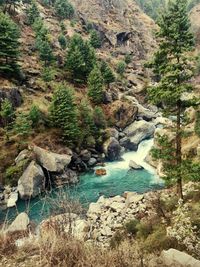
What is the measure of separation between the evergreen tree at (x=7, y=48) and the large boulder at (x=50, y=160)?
19.3 meters

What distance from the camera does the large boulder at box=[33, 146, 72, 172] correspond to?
45344mm

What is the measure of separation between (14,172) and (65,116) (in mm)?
12656

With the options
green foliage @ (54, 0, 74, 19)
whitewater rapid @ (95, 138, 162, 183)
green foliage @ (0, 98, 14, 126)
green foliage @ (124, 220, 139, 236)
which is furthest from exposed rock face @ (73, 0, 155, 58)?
green foliage @ (124, 220, 139, 236)

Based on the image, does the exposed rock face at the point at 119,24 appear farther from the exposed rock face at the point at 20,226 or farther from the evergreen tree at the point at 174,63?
the exposed rock face at the point at 20,226

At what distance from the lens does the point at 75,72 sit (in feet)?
241

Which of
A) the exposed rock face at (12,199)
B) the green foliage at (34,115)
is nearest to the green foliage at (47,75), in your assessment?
the green foliage at (34,115)

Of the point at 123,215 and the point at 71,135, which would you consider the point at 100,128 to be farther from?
the point at 123,215

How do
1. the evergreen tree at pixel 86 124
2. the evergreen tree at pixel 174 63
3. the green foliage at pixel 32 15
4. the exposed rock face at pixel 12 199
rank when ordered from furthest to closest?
1. the green foliage at pixel 32 15
2. the evergreen tree at pixel 86 124
3. the exposed rock face at pixel 12 199
4. the evergreen tree at pixel 174 63

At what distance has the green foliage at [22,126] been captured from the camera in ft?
155

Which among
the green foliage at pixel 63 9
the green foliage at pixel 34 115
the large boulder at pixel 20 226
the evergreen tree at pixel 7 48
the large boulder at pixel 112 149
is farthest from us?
the green foliage at pixel 63 9

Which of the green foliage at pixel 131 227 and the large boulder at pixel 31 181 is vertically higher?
the green foliage at pixel 131 227

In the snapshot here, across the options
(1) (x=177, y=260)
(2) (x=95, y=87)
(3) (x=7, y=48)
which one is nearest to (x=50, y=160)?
(3) (x=7, y=48)

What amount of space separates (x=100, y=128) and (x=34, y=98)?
41.6 ft

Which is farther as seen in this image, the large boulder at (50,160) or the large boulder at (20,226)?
the large boulder at (50,160)
